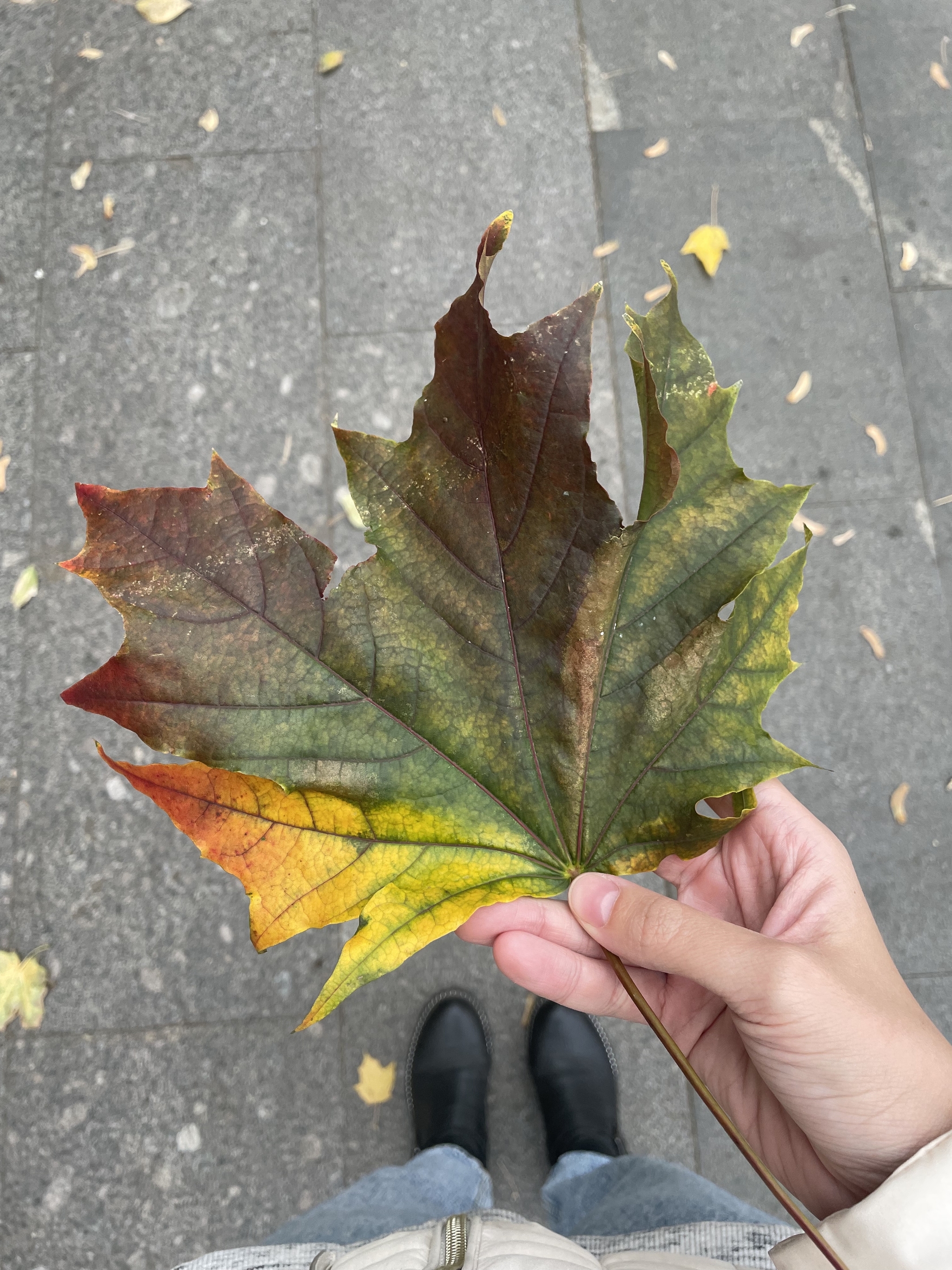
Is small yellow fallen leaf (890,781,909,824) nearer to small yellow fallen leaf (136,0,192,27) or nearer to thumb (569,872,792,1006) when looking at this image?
thumb (569,872,792,1006)

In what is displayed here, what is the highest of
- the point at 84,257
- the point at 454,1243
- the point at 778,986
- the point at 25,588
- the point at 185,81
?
the point at 185,81

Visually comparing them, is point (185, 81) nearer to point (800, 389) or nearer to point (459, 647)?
point (800, 389)

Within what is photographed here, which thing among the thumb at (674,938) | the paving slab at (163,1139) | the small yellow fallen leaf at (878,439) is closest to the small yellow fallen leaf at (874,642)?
the small yellow fallen leaf at (878,439)

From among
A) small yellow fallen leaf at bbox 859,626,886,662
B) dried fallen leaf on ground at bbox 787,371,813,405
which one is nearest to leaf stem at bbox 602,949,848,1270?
small yellow fallen leaf at bbox 859,626,886,662

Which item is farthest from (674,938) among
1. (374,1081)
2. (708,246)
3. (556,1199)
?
(708,246)

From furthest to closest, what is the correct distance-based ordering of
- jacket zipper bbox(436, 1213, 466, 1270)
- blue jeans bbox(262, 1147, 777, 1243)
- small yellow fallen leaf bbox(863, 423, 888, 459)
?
small yellow fallen leaf bbox(863, 423, 888, 459) < blue jeans bbox(262, 1147, 777, 1243) < jacket zipper bbox(436, 1213, 466, 1270)

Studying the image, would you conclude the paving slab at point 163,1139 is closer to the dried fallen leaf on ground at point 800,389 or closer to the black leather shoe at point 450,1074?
the black leather shoe at point 450,1074

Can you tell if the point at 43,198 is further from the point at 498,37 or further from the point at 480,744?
the point at 480,744
